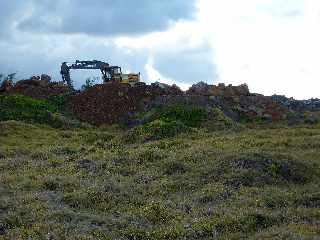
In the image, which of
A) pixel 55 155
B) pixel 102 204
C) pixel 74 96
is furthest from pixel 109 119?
pixel 102 204

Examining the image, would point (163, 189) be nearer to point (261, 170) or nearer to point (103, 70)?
point (261, 170)

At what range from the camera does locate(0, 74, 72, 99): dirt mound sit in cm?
3056

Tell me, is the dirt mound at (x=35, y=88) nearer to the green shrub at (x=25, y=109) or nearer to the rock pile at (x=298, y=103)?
the green shrub at (x=25, y=109)

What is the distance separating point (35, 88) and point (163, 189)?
60.9 ft

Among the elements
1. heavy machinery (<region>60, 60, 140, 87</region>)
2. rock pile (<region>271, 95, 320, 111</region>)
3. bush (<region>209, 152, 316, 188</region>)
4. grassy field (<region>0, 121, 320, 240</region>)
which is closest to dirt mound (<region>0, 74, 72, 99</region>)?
heavy machinery (<region>60, 60, 140, 87</region>)

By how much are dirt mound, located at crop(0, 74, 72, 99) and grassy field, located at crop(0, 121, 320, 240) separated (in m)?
9.53

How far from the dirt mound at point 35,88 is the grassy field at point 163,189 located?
31.3 feet

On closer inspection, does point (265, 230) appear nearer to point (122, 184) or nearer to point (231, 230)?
point (231, 230)

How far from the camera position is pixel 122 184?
14156 millimetres

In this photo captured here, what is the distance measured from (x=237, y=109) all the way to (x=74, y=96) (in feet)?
25.3

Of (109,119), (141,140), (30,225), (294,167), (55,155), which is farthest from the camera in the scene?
(109,119)

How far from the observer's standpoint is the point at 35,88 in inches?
1223

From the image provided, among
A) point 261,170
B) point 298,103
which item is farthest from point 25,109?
point 261,170

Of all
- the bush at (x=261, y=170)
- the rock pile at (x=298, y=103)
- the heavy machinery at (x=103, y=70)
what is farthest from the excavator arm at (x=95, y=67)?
the bush at (x=261, y=170)
